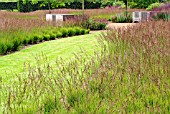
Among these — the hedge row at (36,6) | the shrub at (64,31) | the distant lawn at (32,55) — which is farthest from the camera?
the hedge row at (36,6)

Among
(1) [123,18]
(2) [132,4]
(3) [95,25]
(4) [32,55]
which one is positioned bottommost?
(4) [32,55]

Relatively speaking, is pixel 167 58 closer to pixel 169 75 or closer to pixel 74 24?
pixel 169 75

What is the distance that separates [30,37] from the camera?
34.7ft

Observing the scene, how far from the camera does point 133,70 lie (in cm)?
414

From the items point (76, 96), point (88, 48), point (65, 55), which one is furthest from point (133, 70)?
point (88, 48)

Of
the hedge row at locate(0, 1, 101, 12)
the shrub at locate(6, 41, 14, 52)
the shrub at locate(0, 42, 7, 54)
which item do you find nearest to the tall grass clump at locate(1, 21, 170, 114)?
the shrub at locate(0, 42, 7, 54)

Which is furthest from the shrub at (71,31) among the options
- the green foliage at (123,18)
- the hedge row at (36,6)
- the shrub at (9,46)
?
the hedge row at (36,6)

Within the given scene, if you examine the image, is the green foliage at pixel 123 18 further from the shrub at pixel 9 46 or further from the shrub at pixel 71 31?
the shrub at pixel 9 46

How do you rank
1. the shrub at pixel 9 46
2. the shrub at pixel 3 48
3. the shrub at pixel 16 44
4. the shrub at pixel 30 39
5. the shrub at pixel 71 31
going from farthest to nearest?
the shrub at pixel 71 31 < the shrub at pixel 30 39 < the shrub at pixel 16 44 < the shrub at pixel 9 46 < the shrub at pixel 3 48

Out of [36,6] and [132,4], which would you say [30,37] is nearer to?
[132,4]

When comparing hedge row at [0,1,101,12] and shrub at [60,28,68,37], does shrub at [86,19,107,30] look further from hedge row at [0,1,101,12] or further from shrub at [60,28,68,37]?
hedge row at [0,1,101,12]

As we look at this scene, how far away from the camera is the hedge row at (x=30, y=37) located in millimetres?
8859

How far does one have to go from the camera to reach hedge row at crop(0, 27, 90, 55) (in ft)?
29.1

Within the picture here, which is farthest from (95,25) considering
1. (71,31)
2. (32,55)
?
(32,55)
